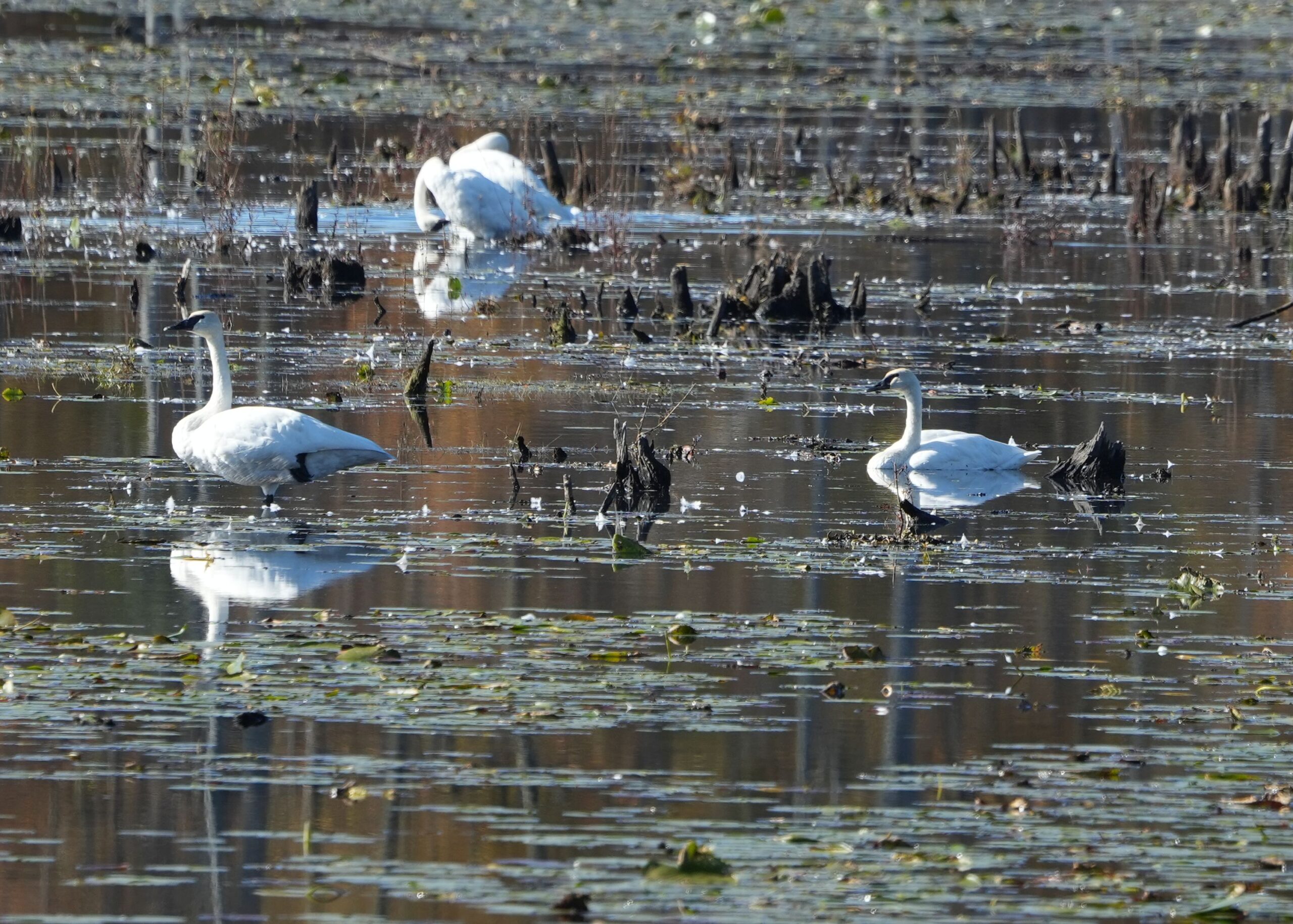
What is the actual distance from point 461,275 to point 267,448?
1187 cm

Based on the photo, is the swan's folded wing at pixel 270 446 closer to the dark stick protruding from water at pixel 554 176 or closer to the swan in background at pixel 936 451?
the swan in background at pixel 936 451

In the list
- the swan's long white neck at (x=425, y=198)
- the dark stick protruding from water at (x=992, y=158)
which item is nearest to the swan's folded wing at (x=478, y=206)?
the swan's long white neck at (x=425, y=198)

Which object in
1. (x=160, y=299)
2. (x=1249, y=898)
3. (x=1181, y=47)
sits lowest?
(x=1249, y=898)

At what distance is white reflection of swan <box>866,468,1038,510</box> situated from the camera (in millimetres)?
13664

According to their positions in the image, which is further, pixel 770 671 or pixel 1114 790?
pixel 770 671

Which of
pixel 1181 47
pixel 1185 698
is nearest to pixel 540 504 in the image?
pixel 1185 698

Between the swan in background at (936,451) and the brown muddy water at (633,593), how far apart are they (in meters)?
0.15

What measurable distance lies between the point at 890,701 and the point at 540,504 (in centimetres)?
413

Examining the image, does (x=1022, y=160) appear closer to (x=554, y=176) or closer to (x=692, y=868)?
(x=554, y=176)

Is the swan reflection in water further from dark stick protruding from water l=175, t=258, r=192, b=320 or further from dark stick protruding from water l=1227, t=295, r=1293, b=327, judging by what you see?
dark stick protruding from water l=175, t=258, r=192, b=320

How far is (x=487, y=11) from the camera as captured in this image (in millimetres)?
65500

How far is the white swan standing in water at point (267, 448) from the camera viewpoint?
12.4 m

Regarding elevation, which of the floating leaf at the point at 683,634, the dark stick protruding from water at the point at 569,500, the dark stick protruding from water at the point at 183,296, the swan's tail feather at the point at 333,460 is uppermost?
the dark stick protruding from water at the point at 183,296

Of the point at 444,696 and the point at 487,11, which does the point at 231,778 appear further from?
the point at 487,11
